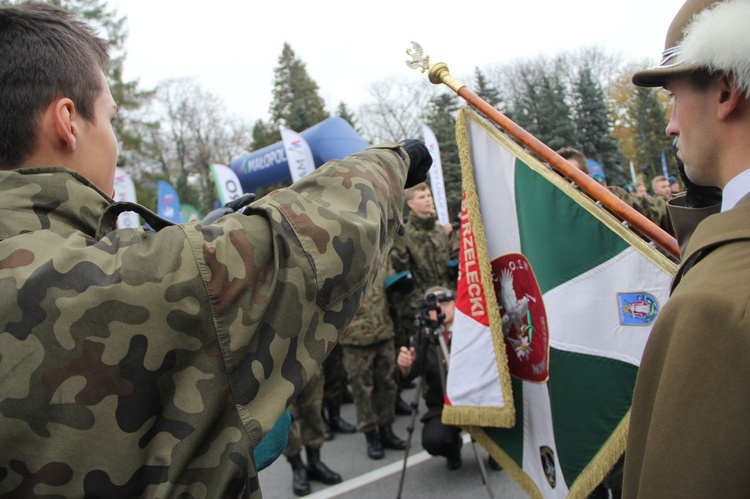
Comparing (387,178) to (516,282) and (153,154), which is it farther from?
(153,154)

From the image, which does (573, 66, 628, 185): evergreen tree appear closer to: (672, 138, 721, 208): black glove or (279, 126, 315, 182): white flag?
(279, 126, 315, 182): white flag

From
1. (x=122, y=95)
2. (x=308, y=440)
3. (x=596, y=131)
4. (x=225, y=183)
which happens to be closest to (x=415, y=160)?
(x=308, y=440)

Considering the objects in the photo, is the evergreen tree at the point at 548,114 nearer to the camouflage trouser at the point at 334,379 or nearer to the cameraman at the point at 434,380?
the camouflage trouser at the point at 334,379

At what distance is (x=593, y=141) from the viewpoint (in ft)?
97.8

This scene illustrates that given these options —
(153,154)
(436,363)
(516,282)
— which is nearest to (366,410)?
(436,363)

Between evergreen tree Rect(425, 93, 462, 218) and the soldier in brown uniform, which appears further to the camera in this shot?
evergreen tree Rect(425, 93, 462, 218)

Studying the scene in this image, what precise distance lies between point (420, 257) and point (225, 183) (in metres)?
6.94

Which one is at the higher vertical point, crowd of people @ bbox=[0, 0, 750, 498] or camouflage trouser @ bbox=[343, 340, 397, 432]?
crowd of people @ bbox=[0, 0, 750, 498]

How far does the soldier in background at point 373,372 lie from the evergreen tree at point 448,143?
20.2 m

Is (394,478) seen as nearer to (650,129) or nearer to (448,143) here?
(448,143)

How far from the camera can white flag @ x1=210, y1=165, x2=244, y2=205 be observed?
37.0ft

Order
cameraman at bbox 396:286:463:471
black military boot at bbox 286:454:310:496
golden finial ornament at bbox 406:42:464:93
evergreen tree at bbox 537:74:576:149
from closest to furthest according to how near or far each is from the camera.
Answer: golden finial ornament at bbox 406:42:464:93 → cameraman at bbox 396:286:463:471 → black military boot at bbox 286:454:310:496 → evergreen tree at bbox 537:74:576:149

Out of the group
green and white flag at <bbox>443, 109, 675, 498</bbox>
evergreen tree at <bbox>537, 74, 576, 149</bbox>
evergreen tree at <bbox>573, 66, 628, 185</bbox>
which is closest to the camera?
green and white flag at <bbox>443, 109, 675, 498</bbox>

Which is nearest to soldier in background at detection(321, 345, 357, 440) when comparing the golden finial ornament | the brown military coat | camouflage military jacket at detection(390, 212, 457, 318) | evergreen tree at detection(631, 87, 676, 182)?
camouflage military jacket at detection(390, 212, 457, 318)
